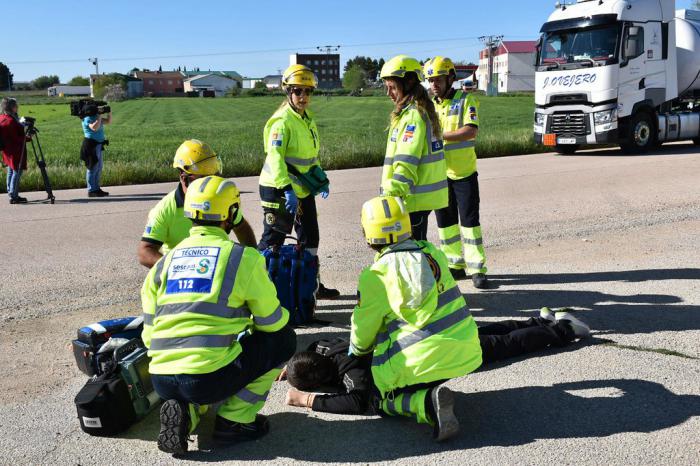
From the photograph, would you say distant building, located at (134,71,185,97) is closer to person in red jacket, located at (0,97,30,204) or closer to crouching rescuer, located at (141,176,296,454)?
person in red jacket, located at (0,97,30,204)

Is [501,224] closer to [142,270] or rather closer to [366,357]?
[142,270]

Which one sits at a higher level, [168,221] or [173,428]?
[168,221]

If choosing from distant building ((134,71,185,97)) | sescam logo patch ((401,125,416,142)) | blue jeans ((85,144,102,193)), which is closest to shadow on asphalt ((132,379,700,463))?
sescam logo patch ((401,125,416,142))

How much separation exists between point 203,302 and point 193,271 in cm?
17

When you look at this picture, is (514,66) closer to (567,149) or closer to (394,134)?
(567,149)

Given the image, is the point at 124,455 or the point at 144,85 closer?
the point at 124,455

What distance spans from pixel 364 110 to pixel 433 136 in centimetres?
5432

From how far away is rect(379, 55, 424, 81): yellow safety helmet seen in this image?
5379 millimetres

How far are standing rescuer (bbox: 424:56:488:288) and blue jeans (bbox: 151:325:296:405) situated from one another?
11.0ft

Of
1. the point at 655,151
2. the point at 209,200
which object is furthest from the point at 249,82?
the point at 209,200

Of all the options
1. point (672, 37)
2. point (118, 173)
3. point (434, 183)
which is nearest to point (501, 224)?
point (434, 183)

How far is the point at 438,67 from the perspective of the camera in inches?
258

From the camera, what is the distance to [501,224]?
9.87 m

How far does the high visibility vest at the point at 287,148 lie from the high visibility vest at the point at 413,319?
2098mm
